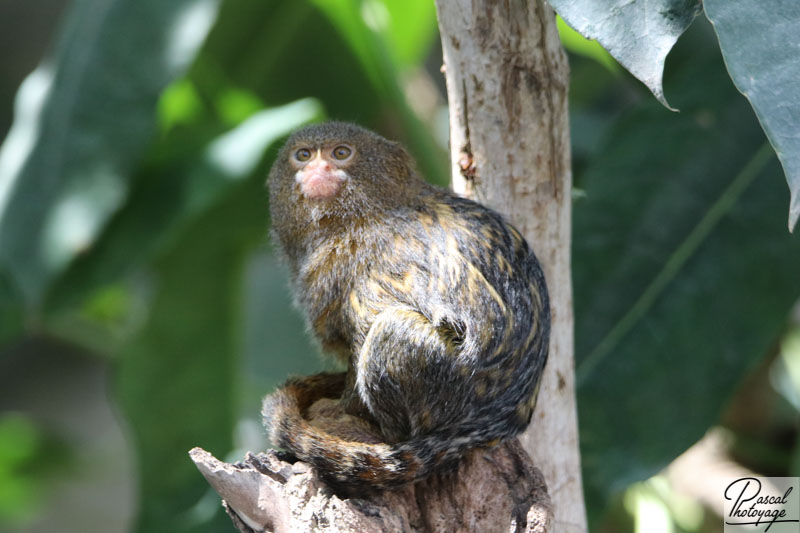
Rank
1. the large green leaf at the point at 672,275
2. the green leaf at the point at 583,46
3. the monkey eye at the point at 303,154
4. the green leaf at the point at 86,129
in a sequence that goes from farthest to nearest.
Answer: the green leaf at the point at 583,46 < the green leaf at the point at 86,129 < the large green leaf at the point at 672,275 < the monkey eye at the point at 303,154

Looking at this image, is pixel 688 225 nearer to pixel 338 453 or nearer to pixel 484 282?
pixel 484 282

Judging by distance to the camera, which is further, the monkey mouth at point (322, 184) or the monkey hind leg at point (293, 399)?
the monkey mouth at point (322, 184)

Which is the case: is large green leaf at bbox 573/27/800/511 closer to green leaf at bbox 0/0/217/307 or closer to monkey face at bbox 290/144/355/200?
monkey face at bbox 290/144/355/200

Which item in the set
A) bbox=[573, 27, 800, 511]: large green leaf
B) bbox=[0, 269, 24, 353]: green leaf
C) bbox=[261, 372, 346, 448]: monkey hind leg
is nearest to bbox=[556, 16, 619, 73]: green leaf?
bbox=[573, 27, 800, 511]: large green leaf

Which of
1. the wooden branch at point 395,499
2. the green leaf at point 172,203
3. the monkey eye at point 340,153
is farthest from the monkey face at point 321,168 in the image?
the green leaf at point 172,203

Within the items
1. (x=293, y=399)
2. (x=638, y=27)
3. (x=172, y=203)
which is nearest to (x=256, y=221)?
(x=172, y=203)

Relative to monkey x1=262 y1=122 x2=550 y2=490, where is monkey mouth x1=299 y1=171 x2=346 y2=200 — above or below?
above

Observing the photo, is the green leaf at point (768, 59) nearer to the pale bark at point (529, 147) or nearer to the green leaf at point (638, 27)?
the green leaf at point (638, 27)
